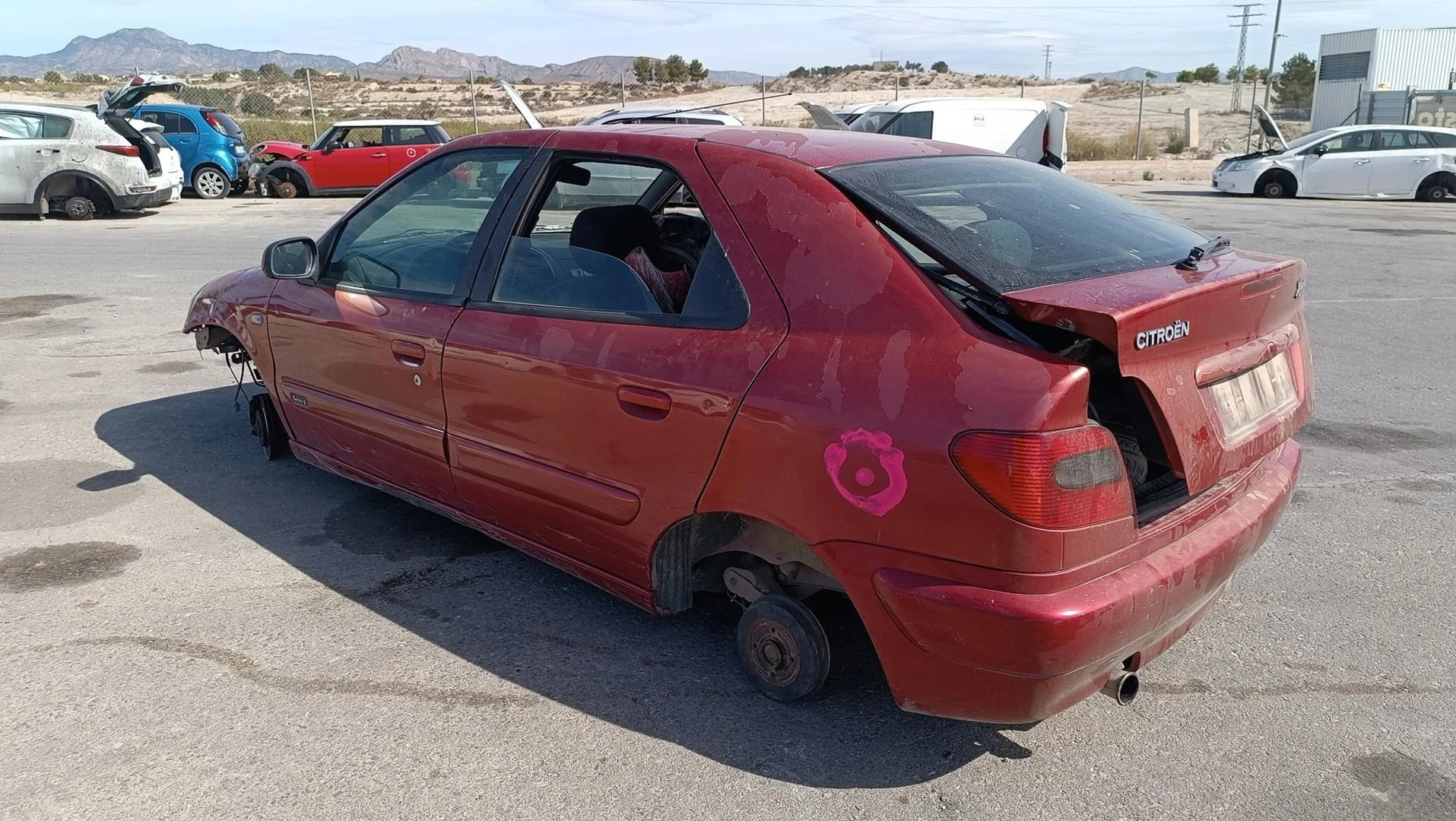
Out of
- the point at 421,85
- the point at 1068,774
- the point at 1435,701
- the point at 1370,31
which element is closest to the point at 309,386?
the point at 1068,774

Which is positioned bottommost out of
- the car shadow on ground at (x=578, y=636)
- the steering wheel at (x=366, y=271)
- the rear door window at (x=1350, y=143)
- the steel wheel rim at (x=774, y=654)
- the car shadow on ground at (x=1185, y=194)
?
the car shadow on ground at (x=1185, y=194)

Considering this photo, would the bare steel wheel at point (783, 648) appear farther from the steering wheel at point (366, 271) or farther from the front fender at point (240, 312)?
the front fender at point (240, 312)

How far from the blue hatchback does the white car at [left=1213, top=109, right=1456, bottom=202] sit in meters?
19.3

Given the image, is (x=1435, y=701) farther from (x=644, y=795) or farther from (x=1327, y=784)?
(x=644, y=795)

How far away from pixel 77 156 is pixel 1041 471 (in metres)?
17.1

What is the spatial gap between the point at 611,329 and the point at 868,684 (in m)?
1.34

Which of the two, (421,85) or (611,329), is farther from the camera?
(421,85)

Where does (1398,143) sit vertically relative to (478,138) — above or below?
below

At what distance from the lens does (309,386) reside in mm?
4672

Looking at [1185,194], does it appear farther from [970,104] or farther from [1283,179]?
[970,104]

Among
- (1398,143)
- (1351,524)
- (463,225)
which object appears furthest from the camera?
(1398,143)

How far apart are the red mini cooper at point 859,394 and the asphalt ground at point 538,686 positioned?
258 mm

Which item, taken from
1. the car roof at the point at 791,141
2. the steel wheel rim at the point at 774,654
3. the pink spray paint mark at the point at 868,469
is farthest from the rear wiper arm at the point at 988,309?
the steel wheel rim at the point at 774,654

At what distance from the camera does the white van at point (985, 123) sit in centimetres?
2011
